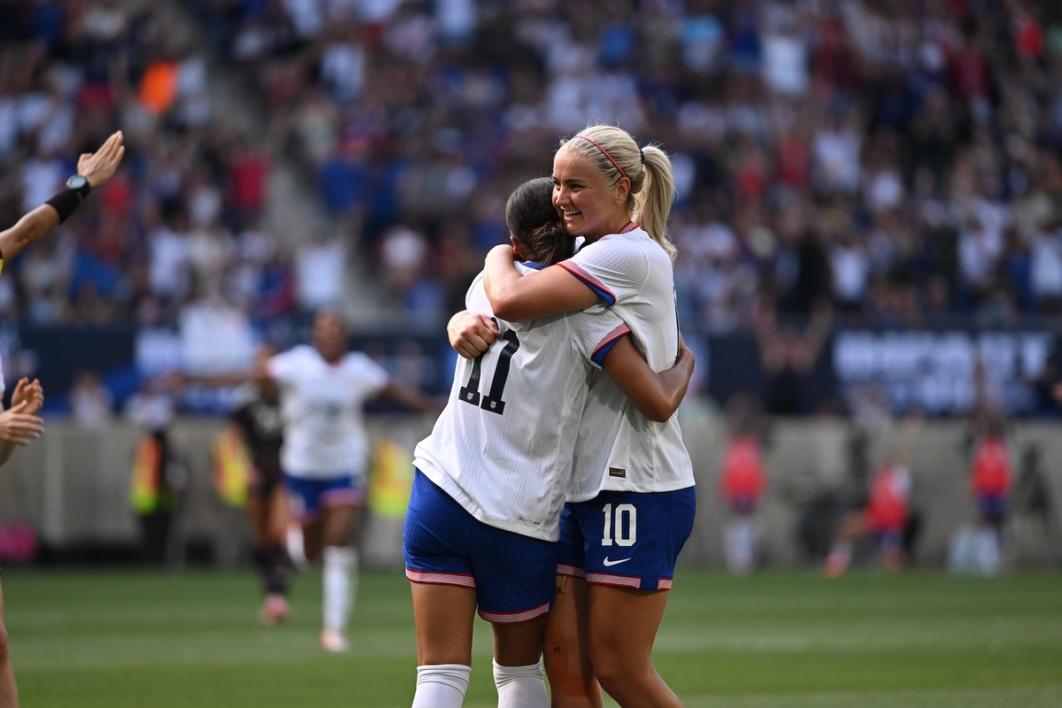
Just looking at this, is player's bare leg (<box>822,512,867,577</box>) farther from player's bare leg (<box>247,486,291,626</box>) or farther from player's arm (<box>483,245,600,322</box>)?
player's arm (<box>483,245,600,322</box>)

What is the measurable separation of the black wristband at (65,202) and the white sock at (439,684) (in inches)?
91.8

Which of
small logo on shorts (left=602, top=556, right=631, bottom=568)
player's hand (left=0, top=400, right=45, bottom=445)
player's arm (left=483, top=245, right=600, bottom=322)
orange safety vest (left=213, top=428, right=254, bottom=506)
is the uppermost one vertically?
player's arm (left=483, top=245, right=600, bottom=322)

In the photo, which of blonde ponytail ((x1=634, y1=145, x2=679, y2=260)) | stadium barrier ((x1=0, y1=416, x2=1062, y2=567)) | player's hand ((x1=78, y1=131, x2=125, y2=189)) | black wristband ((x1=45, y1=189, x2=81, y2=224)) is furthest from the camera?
stadium barrier ((x1=0, y1=416, x2=1062, y2=567))

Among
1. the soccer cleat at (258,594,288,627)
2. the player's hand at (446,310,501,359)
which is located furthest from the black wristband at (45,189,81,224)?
the soccer cleat at (258,594,288,627)

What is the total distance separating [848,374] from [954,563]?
3.11m

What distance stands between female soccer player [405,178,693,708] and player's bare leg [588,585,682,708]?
0.70 feet

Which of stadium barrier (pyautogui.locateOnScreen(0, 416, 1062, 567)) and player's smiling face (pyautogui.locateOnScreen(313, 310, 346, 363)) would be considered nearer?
player's smiling face (pyautogui.locateOnScreen(313, 310, 346, 363))

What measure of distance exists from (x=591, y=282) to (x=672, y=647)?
797cm

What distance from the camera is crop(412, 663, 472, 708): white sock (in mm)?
6105

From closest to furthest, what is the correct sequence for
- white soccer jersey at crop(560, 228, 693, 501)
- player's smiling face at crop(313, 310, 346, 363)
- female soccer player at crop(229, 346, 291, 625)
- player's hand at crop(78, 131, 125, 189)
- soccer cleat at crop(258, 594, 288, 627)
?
1. white soccer jersey at crop(560, 228, 693, 501)
2. player's hand at crop(78, 131, 125, 189)
3. player's smiling face at crop(313, 310, 346, 363)
4. soccer cleat at crop(258, 594, 288, 627)
5. female soccer player at crop(229, 346, 291, 625)

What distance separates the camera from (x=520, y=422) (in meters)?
6.11

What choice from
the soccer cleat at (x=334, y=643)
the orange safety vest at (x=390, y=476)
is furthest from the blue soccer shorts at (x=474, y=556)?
the orange safety vest at (x=390, y=476)

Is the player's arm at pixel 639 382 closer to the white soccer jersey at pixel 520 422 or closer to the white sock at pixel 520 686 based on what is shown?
the white soccer jersey at pixel 520 422

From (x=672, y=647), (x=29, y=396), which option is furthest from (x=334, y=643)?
(x=29, y=396)
